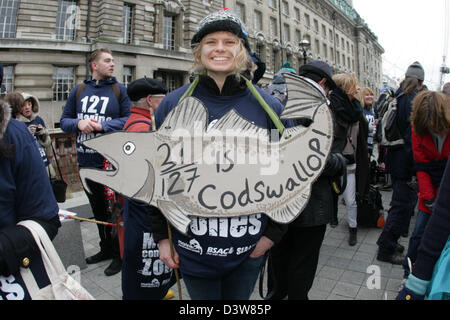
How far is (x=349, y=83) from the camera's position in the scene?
2990 mm

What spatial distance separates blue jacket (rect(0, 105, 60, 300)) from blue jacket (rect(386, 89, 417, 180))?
11.3 ft

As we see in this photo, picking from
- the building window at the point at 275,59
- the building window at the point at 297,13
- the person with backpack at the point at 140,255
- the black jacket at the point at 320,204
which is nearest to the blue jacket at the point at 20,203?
the person with backpack at the point at 140,255

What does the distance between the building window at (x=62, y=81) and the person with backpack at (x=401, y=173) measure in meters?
17.9

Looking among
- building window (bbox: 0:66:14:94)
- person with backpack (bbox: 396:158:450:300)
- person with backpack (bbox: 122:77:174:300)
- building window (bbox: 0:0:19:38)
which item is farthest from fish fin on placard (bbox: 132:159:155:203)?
building window (bbox: 0:0:19:38)

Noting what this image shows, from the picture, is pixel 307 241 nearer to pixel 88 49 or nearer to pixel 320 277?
pixel 320 277

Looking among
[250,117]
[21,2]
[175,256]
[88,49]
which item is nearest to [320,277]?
[175,256]

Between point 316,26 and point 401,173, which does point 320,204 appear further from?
point 316,26

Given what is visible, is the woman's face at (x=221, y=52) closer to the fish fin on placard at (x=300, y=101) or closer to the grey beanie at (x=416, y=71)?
the fish fin on placard at (x=300, y=101)

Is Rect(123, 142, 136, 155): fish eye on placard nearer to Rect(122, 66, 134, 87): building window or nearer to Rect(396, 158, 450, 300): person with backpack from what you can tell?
Rect(396, 158, 450, 300): person with backpack

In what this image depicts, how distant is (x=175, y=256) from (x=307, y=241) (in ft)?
3.56

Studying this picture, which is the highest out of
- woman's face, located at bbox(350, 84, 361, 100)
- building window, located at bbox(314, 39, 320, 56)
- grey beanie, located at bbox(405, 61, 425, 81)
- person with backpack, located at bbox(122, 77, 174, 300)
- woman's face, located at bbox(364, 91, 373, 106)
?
building window, located at bbox(314, 39, 320, 56)

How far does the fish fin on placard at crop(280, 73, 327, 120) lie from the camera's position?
1.39m

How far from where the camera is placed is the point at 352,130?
10.8 ft

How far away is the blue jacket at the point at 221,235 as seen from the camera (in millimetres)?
1375
